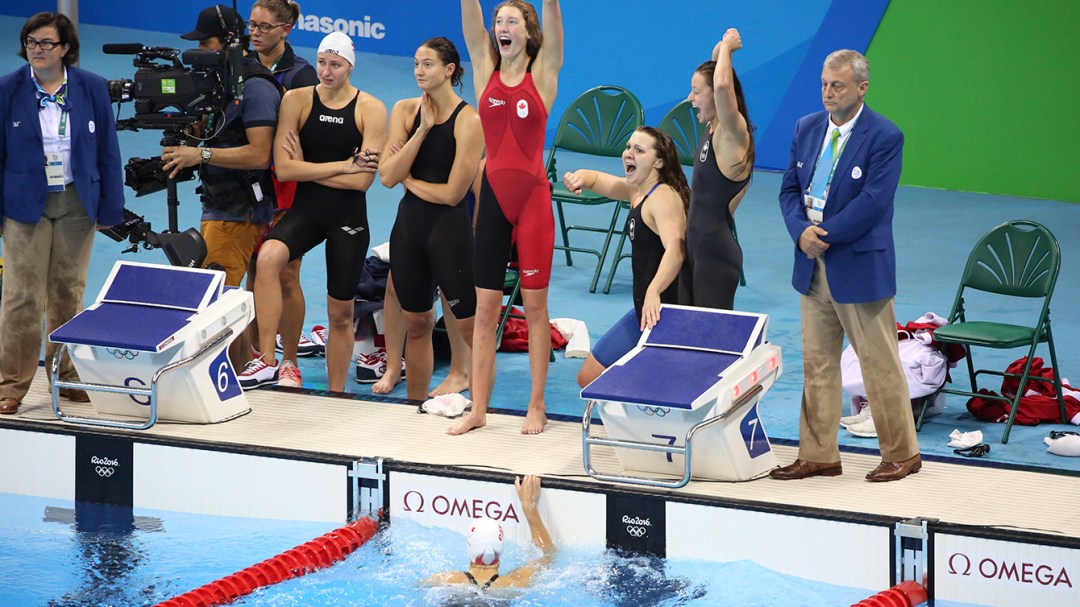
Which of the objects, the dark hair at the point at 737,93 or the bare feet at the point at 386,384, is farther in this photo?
the bare feet at the point at 386,384

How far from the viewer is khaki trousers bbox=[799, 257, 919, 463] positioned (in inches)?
213

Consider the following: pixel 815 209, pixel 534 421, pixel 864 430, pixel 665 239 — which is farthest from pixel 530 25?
pixel 864 430

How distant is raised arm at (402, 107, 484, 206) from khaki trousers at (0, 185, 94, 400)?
1484mm

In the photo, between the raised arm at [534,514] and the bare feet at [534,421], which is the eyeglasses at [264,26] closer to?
the bare feet at [534,421]

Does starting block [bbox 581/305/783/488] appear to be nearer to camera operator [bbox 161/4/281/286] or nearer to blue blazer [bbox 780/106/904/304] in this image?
blue blazer [bbox 780/106/904/304]

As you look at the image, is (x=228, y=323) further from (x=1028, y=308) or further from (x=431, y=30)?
(x=431, y=30)

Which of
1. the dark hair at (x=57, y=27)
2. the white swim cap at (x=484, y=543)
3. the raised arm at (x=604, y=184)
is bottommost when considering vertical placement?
the white swim cap at (x=484, y=543)

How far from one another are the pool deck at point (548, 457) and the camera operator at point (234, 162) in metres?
0.76

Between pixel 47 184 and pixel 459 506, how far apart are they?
7.40 ft

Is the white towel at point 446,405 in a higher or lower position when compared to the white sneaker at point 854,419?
higher

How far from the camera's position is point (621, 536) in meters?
5.54

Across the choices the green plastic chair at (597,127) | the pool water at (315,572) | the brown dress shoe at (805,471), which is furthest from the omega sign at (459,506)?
the green plastic chair at (597,127)

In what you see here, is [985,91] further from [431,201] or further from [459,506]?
[459,506]

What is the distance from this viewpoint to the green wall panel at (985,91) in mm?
11164
